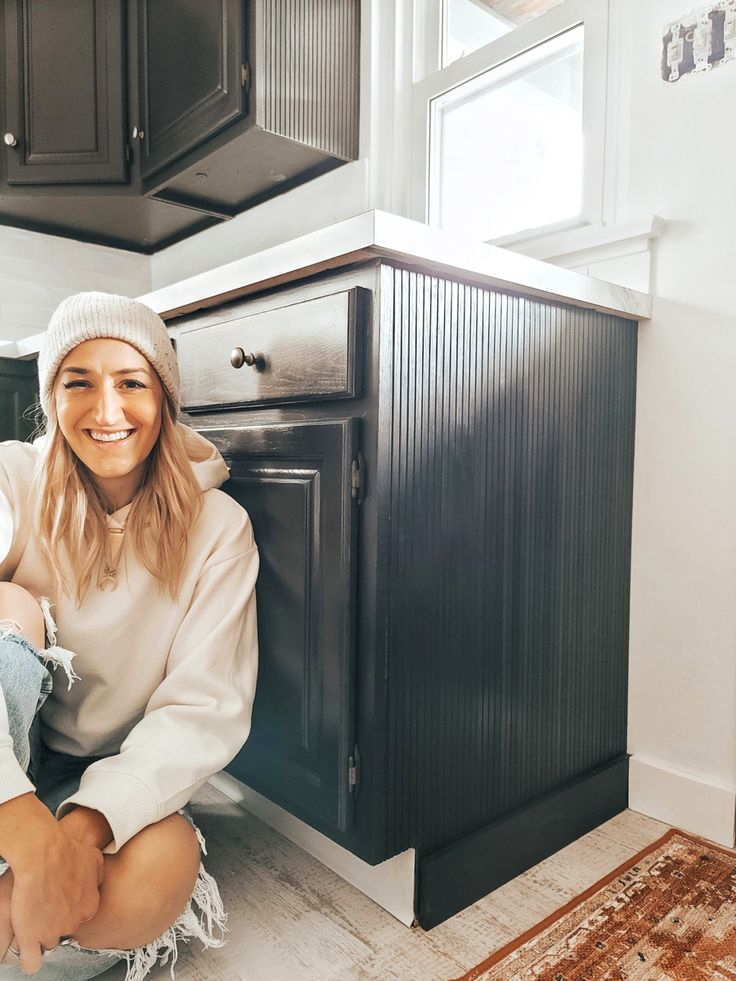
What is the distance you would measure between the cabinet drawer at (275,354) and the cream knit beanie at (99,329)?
0.12 meters

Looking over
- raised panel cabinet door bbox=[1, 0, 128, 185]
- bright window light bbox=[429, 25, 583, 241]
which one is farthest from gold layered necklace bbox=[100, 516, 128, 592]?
raised panel cabinet door bbox=[1, 0, 128, 185]

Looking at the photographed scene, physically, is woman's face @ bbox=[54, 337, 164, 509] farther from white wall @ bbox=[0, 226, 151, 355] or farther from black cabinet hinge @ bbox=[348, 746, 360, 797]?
white wall @ bbox=[0, 226, 151, 355]

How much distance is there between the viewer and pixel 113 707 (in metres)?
0.88

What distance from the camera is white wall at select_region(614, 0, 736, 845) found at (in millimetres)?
1121

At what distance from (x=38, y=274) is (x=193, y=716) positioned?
5.58 ft

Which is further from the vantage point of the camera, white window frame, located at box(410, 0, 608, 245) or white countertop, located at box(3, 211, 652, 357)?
white window frame, located at box(410, 0, 608, 245)

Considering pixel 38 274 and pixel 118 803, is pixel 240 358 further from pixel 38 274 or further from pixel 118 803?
pixel 38 274

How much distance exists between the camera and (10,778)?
2.13ft

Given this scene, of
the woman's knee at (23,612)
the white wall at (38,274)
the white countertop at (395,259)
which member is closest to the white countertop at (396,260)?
the white countertop at (395,259)

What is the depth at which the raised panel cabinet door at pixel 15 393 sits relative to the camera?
1.68m

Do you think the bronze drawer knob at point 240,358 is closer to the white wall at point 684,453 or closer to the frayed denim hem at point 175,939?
the frayed denim hem at point 175,939

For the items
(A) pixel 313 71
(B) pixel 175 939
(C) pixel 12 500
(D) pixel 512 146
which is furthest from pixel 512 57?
(B) pixel 175 939

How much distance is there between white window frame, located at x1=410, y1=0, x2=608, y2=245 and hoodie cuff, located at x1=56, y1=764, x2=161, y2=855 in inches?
45.4

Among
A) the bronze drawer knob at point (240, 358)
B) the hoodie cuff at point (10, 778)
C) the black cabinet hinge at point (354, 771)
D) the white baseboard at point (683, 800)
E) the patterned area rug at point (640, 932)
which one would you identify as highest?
the bronze drawer knob at point (240, 358)
